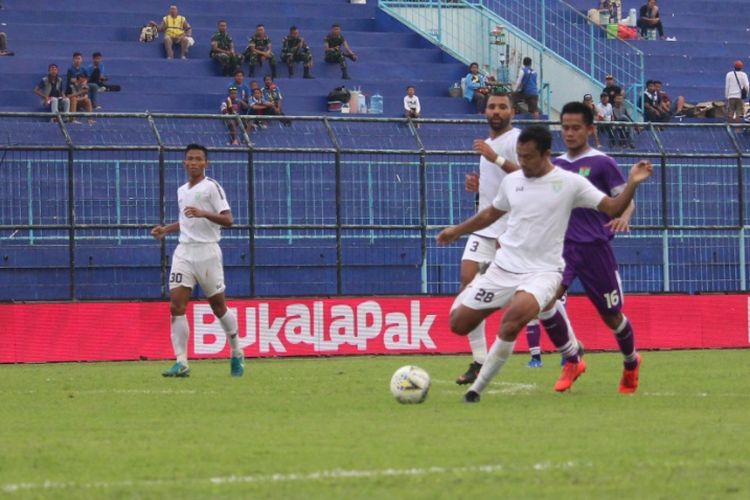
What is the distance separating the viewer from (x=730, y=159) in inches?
950

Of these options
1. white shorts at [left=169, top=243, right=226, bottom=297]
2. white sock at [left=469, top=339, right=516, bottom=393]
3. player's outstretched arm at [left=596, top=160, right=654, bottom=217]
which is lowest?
white sock at [left=469, top=339, right=516, bottom=393]

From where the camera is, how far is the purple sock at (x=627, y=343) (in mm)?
13508

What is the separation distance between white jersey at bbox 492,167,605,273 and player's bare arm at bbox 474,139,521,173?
1.25 metres

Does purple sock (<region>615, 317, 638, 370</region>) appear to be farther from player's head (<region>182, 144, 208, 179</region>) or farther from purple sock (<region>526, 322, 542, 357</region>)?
player's head (<region>182, 144, 208, 179</region>)

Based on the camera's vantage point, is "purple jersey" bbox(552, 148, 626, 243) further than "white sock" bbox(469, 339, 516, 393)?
Yes

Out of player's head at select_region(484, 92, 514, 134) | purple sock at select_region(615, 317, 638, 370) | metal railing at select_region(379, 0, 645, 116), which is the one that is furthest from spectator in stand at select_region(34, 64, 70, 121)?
purple sock at select_region(615, 317, 638, 370)

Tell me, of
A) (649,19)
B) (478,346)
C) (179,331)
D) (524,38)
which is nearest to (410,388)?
(478,346)

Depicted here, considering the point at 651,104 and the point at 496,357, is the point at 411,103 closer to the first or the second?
the point at 651,104

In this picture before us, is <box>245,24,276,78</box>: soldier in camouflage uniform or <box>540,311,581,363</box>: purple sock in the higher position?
<box>245,24,276,78</box>: soldier in camouflage uniform

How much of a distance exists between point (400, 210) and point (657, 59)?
17164 millimetres

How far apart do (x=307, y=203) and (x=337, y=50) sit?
39.8 ft

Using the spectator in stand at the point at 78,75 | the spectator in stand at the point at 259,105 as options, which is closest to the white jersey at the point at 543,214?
the spectator in stand at the point at 259,105

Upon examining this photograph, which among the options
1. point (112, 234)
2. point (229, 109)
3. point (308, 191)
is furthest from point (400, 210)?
point (229, 109)

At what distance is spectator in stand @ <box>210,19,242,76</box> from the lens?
107 feet
